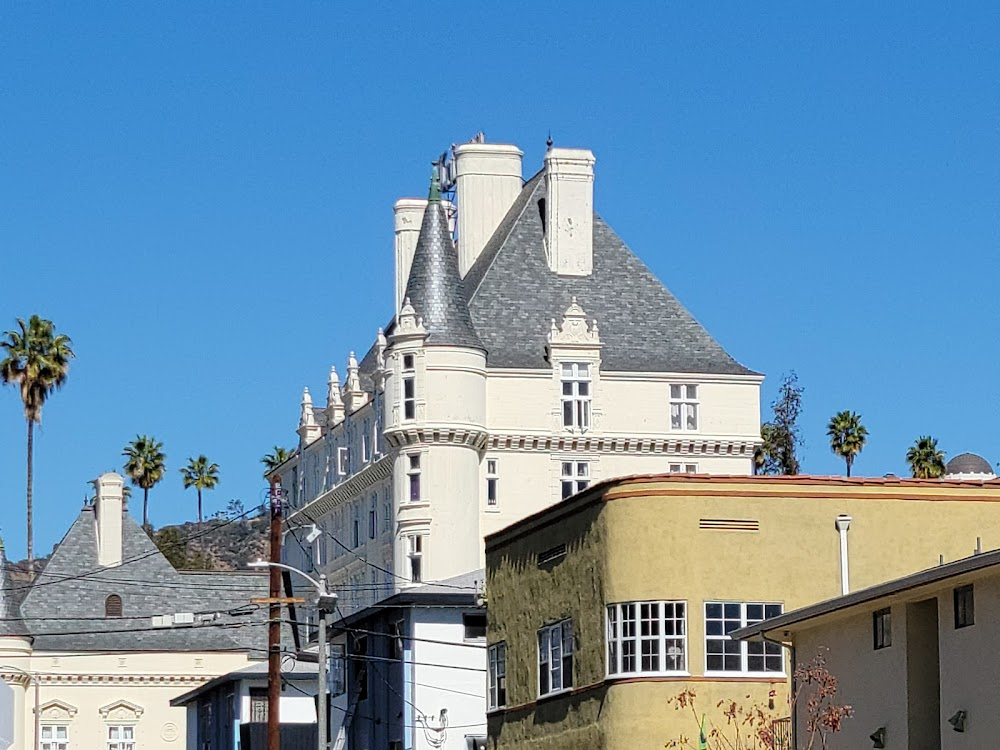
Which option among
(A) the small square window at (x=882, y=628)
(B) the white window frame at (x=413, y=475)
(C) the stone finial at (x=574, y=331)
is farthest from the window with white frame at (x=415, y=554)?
(A) the small square window at (x=882, y=628)

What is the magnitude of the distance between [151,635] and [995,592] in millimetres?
76687

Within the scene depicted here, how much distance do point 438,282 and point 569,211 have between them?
27.7 ft

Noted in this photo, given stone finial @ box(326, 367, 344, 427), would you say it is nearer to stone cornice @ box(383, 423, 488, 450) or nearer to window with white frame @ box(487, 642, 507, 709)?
stone cornice @ box(383, 423, 488, 450)

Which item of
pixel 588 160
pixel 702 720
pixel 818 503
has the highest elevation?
pixel 588 160

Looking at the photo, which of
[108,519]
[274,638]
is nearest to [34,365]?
[108,519]

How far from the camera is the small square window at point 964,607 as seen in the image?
113 ft

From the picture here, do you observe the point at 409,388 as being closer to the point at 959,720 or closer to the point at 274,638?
the point at 274,638

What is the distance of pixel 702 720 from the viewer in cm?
4478

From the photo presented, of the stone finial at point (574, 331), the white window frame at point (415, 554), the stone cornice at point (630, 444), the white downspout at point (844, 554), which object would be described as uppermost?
the stone finial at point (574, 331)

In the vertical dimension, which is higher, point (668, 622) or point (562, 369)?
point (562, 369)

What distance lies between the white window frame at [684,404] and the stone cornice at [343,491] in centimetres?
1210

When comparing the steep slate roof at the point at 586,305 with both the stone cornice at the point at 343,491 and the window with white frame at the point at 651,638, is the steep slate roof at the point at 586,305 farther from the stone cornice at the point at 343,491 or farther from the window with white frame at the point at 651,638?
the window with white frame at the point at 651,638

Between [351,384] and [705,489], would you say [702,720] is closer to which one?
[705,489]

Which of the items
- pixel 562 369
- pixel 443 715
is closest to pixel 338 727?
pixel 443 715
